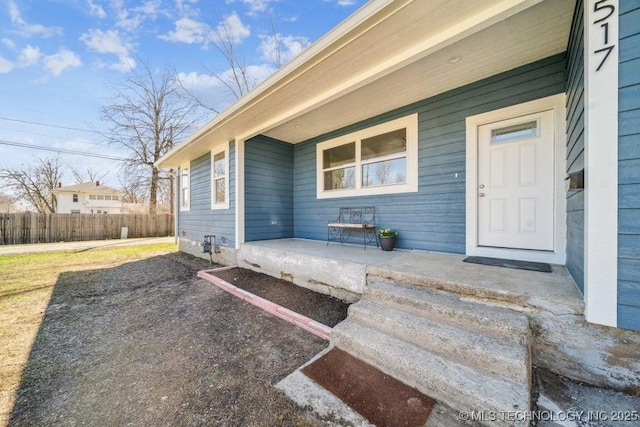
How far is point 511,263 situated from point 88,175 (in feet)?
102

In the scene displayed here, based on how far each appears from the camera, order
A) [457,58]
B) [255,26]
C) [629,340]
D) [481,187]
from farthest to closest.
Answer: [255,26], [481,187], [457,58], [629,340]

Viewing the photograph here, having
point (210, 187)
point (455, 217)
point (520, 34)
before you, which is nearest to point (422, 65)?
point (520, 34)

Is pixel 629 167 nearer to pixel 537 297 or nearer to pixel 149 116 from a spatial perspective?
pixel 537 297

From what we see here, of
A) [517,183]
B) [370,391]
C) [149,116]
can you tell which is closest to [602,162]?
[517,183]

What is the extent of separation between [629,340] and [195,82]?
12959 mm

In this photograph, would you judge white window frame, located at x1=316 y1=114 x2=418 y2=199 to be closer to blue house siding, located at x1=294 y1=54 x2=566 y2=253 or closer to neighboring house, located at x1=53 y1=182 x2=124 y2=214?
blue house siding, located at x1=294 y1=54 x2=566 y2=253

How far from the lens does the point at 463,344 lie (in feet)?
5.20

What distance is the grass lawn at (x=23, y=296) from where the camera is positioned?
1.86 meters

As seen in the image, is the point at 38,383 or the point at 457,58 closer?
the point at 38,383

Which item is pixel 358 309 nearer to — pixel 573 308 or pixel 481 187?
pixel 573 308

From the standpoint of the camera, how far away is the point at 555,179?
8.76 ft

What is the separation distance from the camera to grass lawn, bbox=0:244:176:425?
1.86 metres

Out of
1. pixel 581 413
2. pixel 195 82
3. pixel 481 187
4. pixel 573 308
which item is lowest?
pixel 581 413

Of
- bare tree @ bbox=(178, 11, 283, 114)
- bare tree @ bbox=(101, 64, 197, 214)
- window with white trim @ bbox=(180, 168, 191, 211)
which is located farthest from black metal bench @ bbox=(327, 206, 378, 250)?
bare tree @ bbox=(101, 64, 197, 214)
